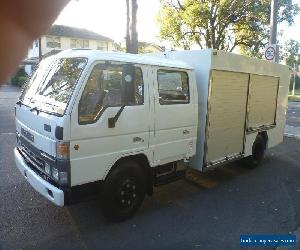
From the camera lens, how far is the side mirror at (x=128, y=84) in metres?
4.72

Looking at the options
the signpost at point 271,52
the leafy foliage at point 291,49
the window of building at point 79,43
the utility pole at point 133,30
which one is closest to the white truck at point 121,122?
the signpost at point 271,52

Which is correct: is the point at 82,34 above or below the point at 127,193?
above

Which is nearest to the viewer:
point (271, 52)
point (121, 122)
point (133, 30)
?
point (121, 122)

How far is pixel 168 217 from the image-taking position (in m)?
5.15

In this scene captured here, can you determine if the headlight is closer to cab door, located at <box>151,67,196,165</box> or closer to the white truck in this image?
the white truck

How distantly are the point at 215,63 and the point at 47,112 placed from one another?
10.2 ft

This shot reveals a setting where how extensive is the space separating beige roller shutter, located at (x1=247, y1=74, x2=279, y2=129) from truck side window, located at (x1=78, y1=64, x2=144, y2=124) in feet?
11.2

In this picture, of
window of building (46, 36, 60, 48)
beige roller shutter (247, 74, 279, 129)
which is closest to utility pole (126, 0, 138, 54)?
window of building (46, 36, 60, 48)

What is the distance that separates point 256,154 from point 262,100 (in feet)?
4.24

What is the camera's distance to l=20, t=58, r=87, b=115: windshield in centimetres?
442

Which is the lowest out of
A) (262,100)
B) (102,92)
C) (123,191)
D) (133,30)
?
(123,191)

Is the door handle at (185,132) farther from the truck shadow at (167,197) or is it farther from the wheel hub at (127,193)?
the wheel hub at (127,193)

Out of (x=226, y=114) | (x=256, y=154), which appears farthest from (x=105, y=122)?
(x=256, y=154)

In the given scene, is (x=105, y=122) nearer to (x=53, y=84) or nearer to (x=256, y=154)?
(x=53, y=84)
